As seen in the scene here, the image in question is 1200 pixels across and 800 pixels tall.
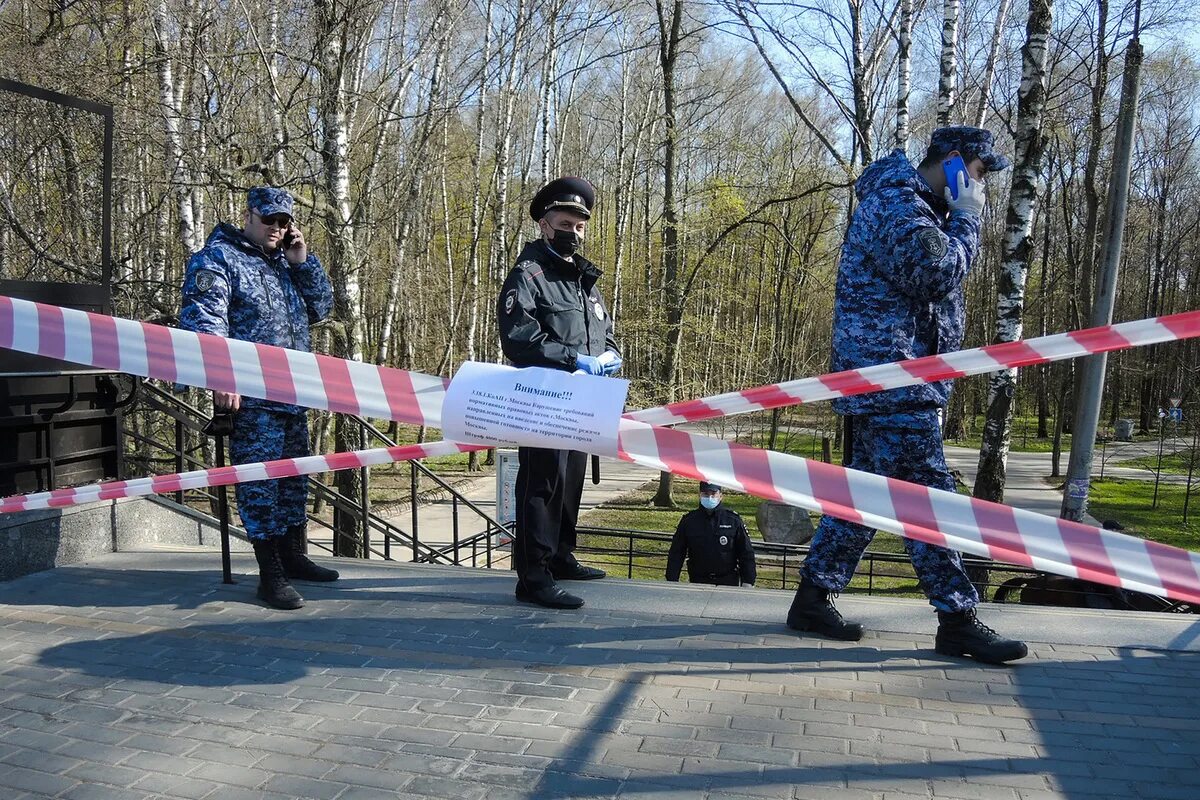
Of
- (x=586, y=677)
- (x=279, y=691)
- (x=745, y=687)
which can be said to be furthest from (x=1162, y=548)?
(x=279, y=691)

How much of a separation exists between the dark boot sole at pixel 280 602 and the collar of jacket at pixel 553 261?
6.84ft

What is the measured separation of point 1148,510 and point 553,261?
73.9 feet

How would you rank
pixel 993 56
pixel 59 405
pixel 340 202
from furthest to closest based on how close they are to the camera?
pixel 993 56
pixel 340 202
pixel 59 405

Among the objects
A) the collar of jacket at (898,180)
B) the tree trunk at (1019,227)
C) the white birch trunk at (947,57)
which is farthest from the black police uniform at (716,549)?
the white birch trunk at (947,57)

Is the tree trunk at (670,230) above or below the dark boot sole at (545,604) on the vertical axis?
above

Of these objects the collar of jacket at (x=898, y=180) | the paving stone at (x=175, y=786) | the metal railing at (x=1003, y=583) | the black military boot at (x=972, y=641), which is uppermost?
the collar of jacket at (x=898, y=180)

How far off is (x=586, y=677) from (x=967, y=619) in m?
1.65

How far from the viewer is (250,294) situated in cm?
449

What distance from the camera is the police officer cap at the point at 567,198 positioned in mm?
4445

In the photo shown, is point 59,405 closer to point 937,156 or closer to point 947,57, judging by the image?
point 937,156

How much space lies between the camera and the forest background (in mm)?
10852

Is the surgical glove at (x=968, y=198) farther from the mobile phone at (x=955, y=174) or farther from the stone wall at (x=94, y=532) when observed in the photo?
the stone wall at (x=94, y=532)

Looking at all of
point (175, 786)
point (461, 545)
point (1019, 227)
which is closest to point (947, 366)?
point (175, 786)

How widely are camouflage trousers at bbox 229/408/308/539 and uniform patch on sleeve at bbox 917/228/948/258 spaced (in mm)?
3184
